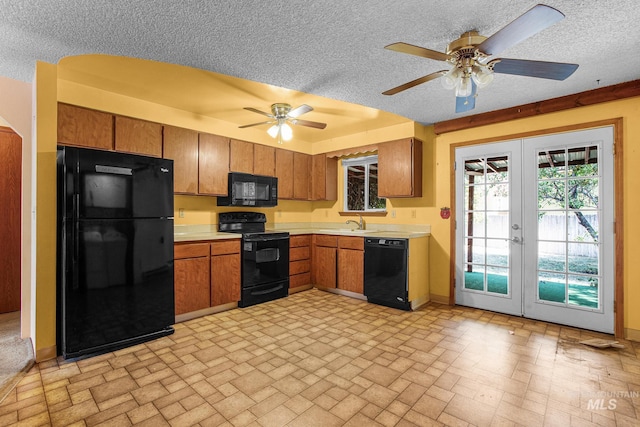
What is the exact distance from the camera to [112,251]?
2.65m

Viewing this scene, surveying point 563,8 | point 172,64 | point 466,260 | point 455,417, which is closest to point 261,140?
point 172,64

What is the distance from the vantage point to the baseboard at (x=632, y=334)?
286 cm

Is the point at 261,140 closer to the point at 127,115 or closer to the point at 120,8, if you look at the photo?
the point at 127,115

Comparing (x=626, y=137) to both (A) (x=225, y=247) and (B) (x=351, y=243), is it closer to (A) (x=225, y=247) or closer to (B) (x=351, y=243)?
(B) (x=351, y=243)

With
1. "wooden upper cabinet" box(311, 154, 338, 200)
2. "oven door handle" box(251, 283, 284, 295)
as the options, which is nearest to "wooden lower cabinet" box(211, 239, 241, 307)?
"oven door handle" box(251, 283, 284, 295)

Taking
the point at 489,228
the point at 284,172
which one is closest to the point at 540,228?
the point at 489,228

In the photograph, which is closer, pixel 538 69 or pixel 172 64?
pixel 538 69

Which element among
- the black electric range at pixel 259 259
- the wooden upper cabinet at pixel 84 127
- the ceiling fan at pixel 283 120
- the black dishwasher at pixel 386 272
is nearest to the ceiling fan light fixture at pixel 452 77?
the ceiling fan at pixel 283 120

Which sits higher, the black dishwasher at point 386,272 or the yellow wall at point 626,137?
the yellow wall at point 626,137

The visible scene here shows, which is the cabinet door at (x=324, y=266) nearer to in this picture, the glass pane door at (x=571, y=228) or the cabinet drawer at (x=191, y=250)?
the cabinet drawer at (x=191, y=250)

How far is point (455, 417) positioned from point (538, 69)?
7.05 feet

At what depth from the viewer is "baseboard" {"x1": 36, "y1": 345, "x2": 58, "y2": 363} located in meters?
2.45

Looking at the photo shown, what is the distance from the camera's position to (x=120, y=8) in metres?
1.79

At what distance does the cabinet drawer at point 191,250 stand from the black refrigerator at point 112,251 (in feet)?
0.95
